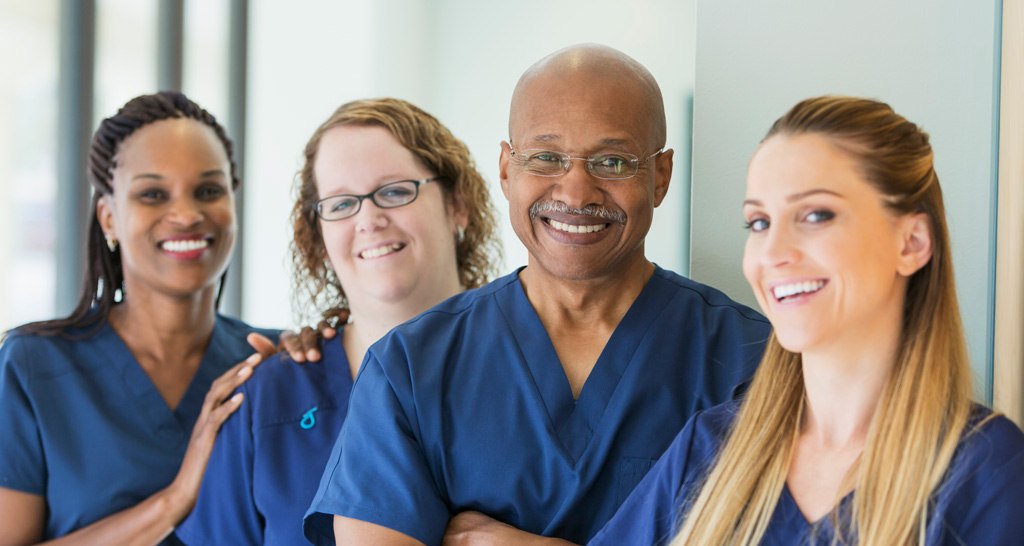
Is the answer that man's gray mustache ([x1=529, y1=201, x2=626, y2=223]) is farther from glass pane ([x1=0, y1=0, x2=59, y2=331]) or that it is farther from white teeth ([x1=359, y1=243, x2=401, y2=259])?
glass pane ([x1=0, y1=0, x2=59, y2=331])

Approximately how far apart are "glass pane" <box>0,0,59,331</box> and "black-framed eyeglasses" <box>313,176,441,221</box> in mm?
1273

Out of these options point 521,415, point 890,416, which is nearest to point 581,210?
point 521,415

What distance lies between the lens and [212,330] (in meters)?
2.44

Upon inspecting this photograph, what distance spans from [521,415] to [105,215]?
1203mm

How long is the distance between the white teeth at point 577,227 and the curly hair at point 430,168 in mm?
561

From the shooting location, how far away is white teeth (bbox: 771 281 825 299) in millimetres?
1228

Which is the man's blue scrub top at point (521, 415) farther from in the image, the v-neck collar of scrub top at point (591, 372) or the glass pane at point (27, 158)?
the glass pane at point (27, 158)

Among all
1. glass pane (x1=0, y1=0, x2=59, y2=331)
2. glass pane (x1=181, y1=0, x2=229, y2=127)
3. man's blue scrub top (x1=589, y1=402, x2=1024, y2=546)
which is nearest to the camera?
man's blue scrub top (x1=589, y1=402, x2=1024, y2=546)

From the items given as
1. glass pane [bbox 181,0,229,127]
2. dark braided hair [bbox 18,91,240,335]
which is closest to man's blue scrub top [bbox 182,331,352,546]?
dark braided hair [bbox 18,91,240,335]

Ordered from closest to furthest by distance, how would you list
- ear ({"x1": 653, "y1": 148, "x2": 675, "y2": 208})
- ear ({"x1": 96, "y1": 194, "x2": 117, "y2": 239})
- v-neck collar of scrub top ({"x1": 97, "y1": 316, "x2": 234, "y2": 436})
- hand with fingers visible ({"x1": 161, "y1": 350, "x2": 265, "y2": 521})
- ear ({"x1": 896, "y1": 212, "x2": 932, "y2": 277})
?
ear ({"x1": 896, "y1": 212, "x2": 932, "y2": 277})
ear ({"x1": 653, "y1": 148, "x2": 675, "y2": 208})
hand with fingers visible ({"x1": 161, "y1": 350, "x2": 265, "y2": 521})
v-neck collar of scrub top ({"x1": 97, "y1": 316, "x2": 234, "y2": 436})
ear ({"x1": 96, "y1": 194, "x2": 117, "y2": 239})

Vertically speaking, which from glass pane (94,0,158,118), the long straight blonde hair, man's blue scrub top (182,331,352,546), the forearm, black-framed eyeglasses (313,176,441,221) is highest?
glass pane (94,0,158,118)

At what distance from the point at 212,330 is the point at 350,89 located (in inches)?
69.9

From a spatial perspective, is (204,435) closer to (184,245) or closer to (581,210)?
(184,245)

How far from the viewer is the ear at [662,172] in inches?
67.0
